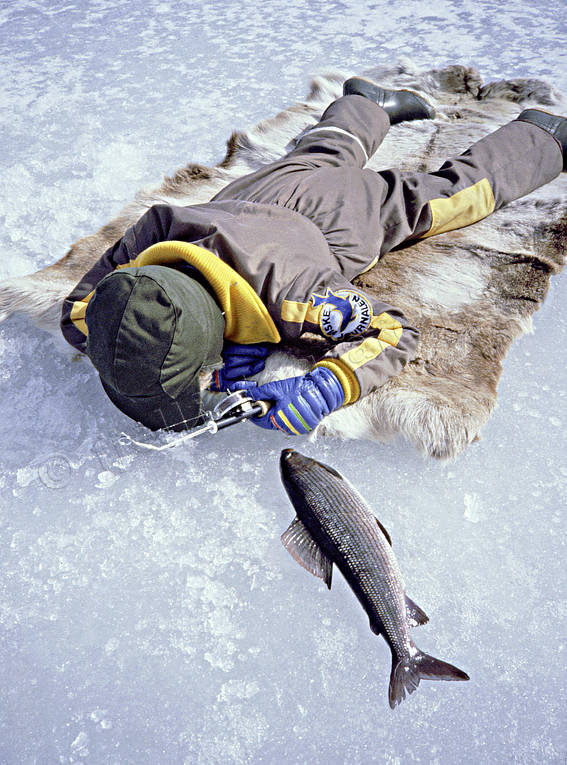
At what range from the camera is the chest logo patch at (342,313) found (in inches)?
60.9

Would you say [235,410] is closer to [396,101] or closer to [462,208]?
[462,208]

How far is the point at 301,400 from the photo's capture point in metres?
1.45

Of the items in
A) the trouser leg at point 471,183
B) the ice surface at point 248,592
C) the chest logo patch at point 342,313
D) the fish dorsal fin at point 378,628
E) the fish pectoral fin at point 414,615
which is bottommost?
the ice surface at point 248,592

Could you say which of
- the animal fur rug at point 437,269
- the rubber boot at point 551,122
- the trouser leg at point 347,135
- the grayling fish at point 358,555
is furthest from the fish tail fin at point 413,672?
the rubber boot at point 551,122

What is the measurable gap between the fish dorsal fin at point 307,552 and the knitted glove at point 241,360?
22.8 inches

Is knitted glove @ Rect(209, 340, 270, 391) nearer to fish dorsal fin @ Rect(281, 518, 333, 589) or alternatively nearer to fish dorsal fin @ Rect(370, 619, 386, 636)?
fish dorsal fin @ Rect(281, 518, 333, 589)

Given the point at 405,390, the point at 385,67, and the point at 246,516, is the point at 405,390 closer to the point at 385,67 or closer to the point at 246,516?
the point at 246,516

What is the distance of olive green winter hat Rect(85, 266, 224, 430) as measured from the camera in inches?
48.6

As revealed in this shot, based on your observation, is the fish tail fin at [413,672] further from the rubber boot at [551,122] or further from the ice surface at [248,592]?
the rubber boot at [551,122]

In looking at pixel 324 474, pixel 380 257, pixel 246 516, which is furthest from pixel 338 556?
pixel 380 257

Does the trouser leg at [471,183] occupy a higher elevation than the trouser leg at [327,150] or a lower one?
lower

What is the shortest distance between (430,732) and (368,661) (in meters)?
0.17

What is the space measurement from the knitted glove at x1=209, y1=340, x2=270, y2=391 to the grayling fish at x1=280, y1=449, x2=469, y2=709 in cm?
46

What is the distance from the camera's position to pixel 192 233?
1562 mm
